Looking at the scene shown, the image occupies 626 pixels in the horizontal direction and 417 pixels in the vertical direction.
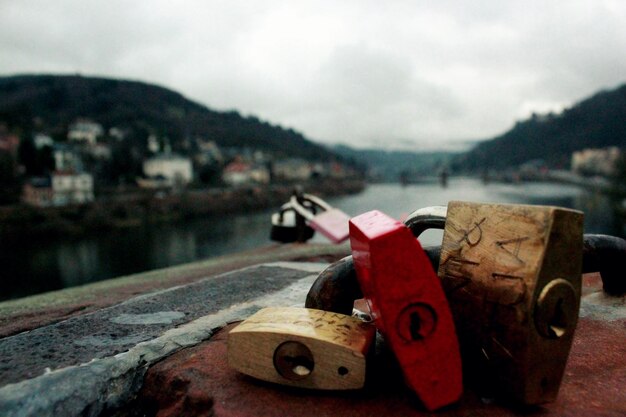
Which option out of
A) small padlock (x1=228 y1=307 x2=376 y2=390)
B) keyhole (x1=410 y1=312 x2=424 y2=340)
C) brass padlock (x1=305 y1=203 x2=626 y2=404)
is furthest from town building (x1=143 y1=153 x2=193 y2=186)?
keyhole (x1=410 y1=312 x2=424 y2=340)

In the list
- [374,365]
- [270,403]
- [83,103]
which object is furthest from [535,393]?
[83,103]

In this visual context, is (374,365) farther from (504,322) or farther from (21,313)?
(21,313)

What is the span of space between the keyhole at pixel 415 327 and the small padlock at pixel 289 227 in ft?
16.6

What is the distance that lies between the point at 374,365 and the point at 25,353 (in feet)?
3.99

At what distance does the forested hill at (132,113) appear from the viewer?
96375mm

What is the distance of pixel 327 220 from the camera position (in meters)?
5.63

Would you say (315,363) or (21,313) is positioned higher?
(315,363)

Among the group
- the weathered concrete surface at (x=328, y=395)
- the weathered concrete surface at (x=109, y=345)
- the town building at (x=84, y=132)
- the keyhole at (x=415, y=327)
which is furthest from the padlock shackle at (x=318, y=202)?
the town building at (x=84, y=132)

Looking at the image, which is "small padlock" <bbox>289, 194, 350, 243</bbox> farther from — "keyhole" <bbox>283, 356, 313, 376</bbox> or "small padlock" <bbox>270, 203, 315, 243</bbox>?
"keyhole" <bbox>283, 356, 313, 376</bbox>

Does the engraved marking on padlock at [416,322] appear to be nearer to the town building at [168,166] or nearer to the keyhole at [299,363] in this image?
the keyhole at [299,363]

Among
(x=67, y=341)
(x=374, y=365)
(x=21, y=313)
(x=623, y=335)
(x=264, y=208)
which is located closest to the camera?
(x=374, y=365)

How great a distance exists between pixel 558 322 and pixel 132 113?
115m

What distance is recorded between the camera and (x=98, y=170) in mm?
57312

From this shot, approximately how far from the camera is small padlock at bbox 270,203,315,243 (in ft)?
20.7
